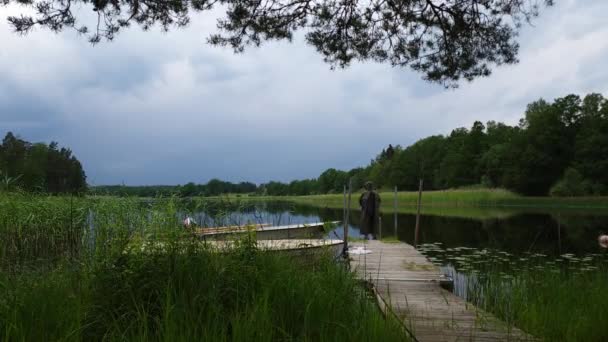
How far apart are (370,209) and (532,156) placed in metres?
52.5

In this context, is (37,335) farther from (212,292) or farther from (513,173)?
(513,173)

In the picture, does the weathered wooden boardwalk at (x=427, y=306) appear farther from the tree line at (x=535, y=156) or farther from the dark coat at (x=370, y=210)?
the tree line at (x=535, y=156)

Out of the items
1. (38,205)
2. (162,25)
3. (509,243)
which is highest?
(162,25)

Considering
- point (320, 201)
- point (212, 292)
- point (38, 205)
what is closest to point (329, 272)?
point (212, 292)

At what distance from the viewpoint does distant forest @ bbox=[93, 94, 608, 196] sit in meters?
55.6

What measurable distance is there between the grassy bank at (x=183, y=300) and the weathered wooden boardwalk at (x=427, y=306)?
1.95 ft

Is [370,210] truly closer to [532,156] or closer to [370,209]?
[370,209]

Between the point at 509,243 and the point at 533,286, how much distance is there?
12332 mm

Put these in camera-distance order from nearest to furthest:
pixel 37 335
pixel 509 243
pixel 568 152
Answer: pixel 37 335 < pixel 509 243 < pixel 568 152

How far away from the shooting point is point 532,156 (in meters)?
60.7

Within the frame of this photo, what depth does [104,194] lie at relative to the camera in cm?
1070

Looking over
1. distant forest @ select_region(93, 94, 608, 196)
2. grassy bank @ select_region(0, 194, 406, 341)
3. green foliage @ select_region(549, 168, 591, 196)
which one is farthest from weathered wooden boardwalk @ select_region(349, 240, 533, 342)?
green foliage @ select_region(549, 168, 591, 196)

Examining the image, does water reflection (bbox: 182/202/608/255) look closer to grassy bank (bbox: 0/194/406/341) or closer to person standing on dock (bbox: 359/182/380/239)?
person standing on dock (bbox: 359/182/380/239)

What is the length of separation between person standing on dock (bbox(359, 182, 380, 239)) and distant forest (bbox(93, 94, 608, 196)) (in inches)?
1365
